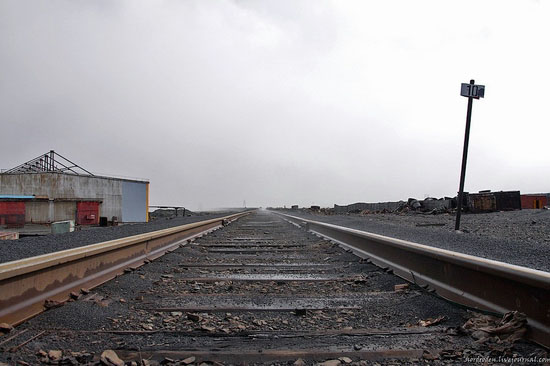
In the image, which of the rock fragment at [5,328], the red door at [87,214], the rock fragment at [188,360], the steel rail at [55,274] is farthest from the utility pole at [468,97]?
the red door at [87,214]

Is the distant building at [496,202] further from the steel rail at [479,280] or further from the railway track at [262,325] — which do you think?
the railway track at [262,325]

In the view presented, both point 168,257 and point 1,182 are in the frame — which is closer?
Answer: point 168,257

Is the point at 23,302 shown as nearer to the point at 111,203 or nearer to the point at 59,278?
the point at 59,278

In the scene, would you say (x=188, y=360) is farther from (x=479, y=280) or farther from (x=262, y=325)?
(x=479, y=280)

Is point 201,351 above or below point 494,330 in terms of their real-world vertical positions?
below

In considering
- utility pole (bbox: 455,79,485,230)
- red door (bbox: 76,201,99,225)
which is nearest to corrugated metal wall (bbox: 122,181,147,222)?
red door (bbox: 76,201,99,225)

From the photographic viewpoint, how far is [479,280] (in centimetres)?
274

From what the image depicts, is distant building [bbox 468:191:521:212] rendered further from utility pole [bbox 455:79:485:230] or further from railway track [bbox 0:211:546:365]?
railway track [bbox 0:211:546:365]

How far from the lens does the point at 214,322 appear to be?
280 cm

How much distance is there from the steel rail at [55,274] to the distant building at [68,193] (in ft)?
104

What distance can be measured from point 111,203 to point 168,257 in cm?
4157

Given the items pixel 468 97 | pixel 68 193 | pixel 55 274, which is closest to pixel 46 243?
A: pixel 55 274

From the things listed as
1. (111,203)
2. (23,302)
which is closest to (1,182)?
(111,203)

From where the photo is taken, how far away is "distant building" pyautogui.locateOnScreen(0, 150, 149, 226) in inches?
1350
